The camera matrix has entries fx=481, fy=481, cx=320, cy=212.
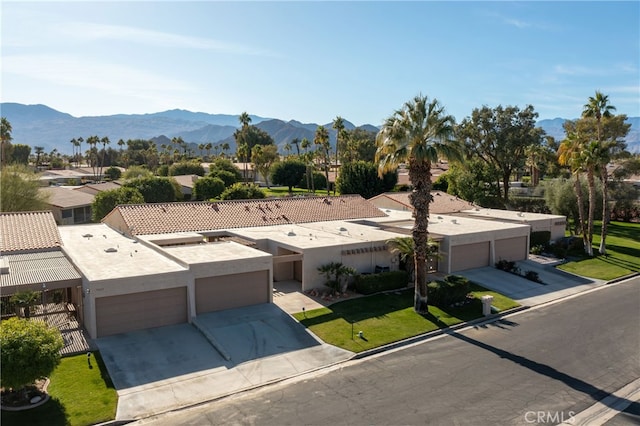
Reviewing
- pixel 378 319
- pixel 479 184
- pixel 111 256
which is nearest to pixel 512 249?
pixel 378 319

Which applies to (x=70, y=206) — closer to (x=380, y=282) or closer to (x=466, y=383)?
(x=380, y=282)

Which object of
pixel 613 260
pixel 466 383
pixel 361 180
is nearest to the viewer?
pixel 466 383

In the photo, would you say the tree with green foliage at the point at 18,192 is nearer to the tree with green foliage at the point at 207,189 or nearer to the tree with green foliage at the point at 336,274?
the tree with green foliage at the point at 207,189

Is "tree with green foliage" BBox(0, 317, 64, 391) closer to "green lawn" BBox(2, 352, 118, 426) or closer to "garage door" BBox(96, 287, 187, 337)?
"green lawn" BBox(2, 352, 118, 426)

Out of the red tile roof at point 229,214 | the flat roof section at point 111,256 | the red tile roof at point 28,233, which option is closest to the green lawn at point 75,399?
the flat roof section at point 111,256

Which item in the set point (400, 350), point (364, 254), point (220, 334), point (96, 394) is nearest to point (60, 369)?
point (96, 394)

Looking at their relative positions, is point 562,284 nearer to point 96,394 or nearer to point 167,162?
point 96,394
